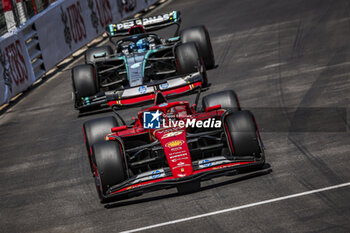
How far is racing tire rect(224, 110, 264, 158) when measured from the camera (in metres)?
8.68

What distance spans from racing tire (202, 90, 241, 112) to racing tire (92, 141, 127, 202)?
86.7 inches

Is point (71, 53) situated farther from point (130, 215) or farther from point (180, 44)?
point (130, 215)

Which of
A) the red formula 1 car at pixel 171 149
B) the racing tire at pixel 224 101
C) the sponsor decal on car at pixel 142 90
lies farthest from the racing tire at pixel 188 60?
the red formula 1 car at pixel 171 149

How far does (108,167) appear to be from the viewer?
8562 mm

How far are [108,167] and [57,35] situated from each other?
1367 centimetres

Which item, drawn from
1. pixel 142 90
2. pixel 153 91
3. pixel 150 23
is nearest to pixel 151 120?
pixel 153 91

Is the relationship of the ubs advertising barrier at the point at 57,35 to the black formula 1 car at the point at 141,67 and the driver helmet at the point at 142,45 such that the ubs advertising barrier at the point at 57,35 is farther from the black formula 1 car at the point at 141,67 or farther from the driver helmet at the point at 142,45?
the driver helmet at the point at 142,45

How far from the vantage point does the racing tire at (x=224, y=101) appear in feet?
33.4

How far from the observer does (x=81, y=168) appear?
1071 centimetres

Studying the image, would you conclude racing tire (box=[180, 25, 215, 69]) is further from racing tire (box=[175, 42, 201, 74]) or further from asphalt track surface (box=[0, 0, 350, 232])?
racing tire (box=[175, 42, 201, 74])

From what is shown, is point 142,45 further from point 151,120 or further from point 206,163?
point 206,163

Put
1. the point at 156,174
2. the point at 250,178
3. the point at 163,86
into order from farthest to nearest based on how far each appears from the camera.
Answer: the point at 163,86 → the point at 250,178 → the point at 156,174

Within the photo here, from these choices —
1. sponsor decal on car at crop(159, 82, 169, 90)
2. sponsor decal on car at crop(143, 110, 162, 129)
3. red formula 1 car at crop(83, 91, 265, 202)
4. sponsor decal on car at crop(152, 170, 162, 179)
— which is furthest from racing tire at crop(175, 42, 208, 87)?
sponsor decal on car at crop(152, 170, 162, 179)

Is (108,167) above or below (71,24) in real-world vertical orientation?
below
